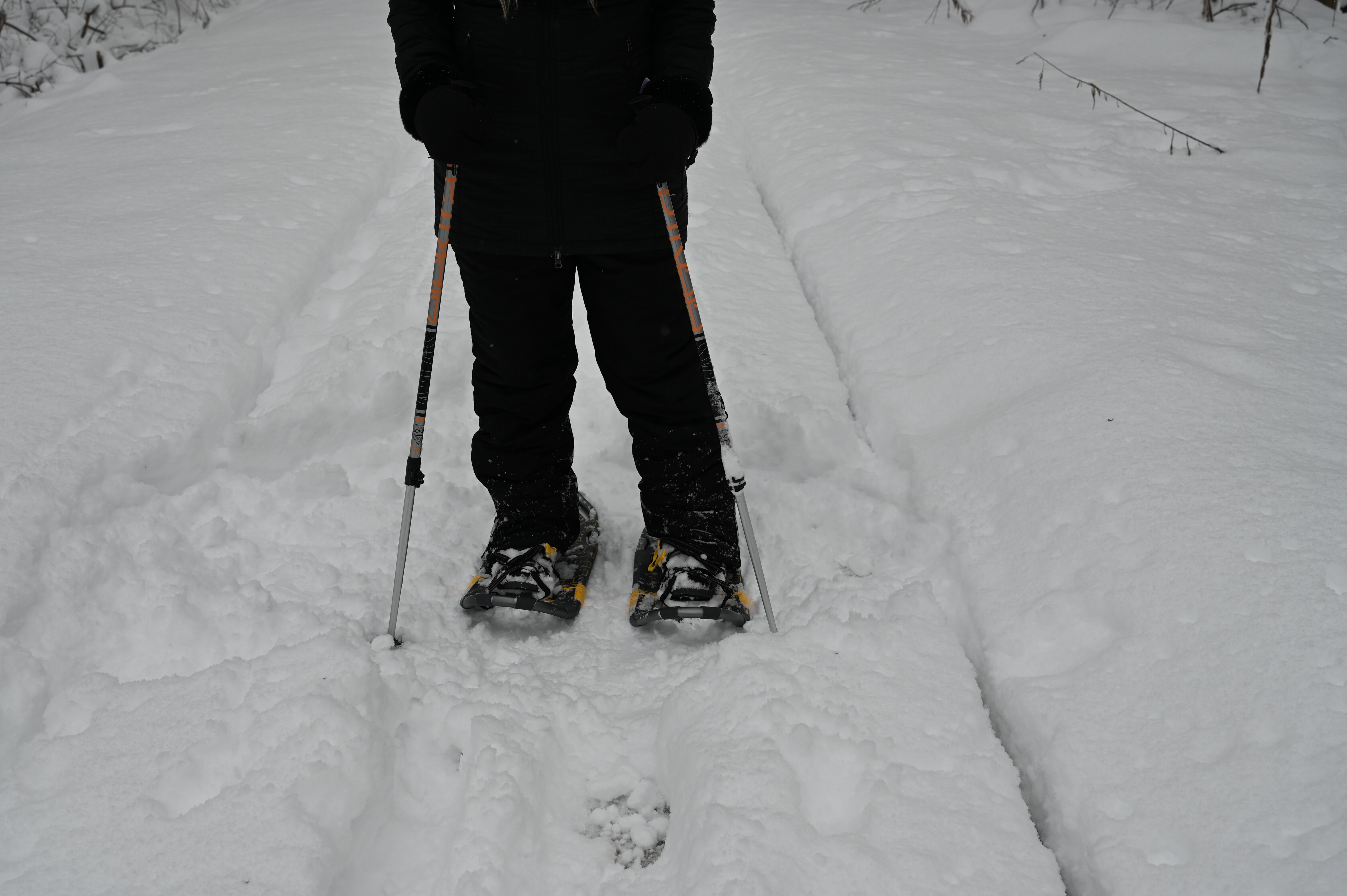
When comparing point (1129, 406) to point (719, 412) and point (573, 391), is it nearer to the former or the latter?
point (719, 412)

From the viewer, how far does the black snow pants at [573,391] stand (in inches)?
74.4

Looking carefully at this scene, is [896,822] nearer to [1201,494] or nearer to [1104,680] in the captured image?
[1104,680]

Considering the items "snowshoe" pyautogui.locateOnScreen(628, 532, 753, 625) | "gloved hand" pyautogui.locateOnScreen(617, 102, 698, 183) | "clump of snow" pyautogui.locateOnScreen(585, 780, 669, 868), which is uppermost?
"gloved hand" pyautogui.locateOnScreen(617, 102, 698, 183)

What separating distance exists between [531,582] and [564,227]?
0.89 m

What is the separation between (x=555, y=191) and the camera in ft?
5.85

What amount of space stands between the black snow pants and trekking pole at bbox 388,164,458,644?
61mm

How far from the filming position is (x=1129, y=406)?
2.21 m

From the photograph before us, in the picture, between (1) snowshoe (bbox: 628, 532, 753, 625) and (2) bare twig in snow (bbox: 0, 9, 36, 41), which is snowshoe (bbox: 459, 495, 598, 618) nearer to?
(1) snowshoe (bbox: 628, 532, 753, 625)

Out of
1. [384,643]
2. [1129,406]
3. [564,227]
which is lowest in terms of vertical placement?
[384,643]

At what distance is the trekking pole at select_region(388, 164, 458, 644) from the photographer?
1.86m

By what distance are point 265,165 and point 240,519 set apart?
2.76m

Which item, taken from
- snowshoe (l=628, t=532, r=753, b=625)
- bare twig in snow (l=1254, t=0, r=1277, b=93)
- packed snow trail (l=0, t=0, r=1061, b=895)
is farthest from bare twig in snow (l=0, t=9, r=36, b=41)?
bare twig in snow (l=1254, t=0, r=1277, b=93)

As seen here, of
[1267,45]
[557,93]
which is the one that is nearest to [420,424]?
[557,93]

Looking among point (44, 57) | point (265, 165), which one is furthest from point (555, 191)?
point (44, 57)
